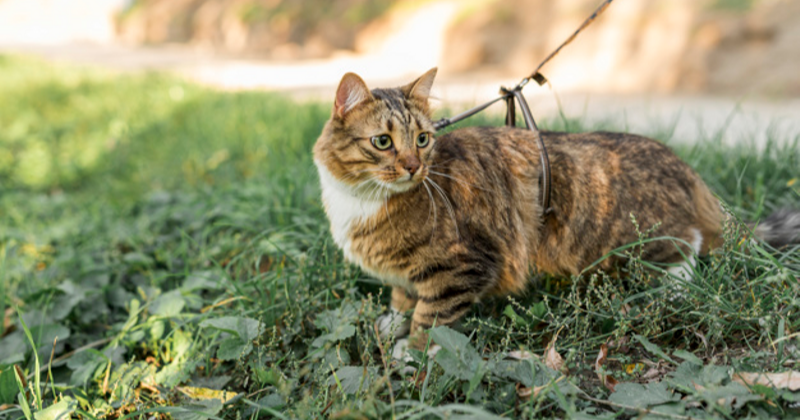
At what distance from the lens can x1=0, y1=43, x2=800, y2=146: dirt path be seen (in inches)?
151

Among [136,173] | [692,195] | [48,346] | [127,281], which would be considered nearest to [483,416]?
[692,195]

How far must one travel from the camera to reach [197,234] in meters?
3.12

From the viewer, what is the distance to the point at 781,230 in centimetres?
214

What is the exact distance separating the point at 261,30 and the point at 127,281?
12.1 metres

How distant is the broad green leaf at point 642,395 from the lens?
1481 mm

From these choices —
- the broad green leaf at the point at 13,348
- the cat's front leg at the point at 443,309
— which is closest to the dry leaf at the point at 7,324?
the broad green leaf at the point at 13,348

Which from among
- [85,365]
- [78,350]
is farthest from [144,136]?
[85,365]

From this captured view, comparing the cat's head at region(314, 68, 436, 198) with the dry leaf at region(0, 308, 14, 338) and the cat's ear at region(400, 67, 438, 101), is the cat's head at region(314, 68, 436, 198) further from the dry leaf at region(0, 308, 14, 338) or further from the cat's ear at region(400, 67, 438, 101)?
the dry leaf at region(0, 308, 14, 338)

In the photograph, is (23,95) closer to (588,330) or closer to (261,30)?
(261,30)

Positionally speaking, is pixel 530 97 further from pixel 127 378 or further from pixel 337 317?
pixel 127 378

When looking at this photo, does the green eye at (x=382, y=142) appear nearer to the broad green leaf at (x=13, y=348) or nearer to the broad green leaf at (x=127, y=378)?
the broad green leaf at (x=127, y=378)

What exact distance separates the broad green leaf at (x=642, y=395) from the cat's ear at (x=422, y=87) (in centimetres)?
119

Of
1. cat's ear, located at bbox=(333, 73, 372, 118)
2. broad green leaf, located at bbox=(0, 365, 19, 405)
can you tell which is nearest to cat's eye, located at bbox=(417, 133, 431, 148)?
cat's ear, located at bbox=(333, 73, 372, 118)

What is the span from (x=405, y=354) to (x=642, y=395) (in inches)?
29.0
